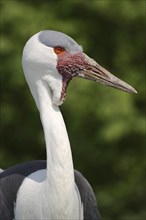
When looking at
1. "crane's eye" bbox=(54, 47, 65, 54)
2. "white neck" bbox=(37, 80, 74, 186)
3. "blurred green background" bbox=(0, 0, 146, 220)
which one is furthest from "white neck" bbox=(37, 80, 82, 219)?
"blurred green background" bbox=(0, 0, 146, 220)

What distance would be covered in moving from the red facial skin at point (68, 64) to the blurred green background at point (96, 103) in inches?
151

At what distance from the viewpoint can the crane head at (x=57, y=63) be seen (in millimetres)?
4062

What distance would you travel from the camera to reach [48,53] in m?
4.08

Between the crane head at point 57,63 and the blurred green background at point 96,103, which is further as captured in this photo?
the blurred green background at point 96,103

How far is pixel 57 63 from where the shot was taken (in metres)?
4.07

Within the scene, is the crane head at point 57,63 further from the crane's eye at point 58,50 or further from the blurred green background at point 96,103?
the blurred green background at point 96,103

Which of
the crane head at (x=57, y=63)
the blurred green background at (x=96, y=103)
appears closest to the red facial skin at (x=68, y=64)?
the crane head at (x=57, y=63)

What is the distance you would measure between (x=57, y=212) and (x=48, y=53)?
2.54 feet

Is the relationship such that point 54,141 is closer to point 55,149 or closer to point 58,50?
point 55,149

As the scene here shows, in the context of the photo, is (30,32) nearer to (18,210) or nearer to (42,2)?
(42,2)

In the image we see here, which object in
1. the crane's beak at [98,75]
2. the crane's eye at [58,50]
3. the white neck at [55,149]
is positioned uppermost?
the crane's eye at [58,50]

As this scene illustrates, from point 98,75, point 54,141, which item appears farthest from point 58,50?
point 54,141

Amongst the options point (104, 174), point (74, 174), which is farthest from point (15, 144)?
point (74, 174)

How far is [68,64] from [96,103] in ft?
13.9
